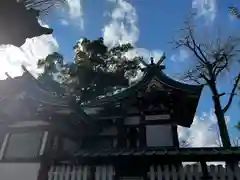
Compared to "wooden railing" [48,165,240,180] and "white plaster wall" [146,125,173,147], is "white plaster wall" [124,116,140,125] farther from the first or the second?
"wooden railing" [48,165,240,180]

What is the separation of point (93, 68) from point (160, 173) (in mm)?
19216

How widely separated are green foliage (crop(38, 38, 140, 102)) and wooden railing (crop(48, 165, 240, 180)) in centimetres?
1594

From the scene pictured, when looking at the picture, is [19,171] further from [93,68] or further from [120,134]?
[93,68]

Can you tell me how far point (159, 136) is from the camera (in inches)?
474

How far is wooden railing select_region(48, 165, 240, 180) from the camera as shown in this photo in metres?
8.89

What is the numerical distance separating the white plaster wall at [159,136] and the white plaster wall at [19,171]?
544cm

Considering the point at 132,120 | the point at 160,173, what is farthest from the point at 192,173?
the point at 132,120

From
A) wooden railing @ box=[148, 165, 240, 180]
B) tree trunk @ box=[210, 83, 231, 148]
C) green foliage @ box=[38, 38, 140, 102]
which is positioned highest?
green foliage @ box=[38, 38, 140, 102]

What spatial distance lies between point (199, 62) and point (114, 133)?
1238cm

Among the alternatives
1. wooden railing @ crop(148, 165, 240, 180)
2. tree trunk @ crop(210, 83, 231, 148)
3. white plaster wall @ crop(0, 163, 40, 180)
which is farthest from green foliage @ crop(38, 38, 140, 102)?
wooden railing @ crop(148, 165, 240, 180)

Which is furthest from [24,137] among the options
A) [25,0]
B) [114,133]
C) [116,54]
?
[116,54]

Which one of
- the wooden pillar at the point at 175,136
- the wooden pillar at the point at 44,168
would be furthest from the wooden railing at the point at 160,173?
the wooden pillar at the point at 175,136

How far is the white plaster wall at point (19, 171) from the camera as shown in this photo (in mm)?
10086

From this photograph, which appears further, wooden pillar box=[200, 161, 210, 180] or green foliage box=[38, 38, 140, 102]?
green foliage box=[38, 38, 140, 102]
